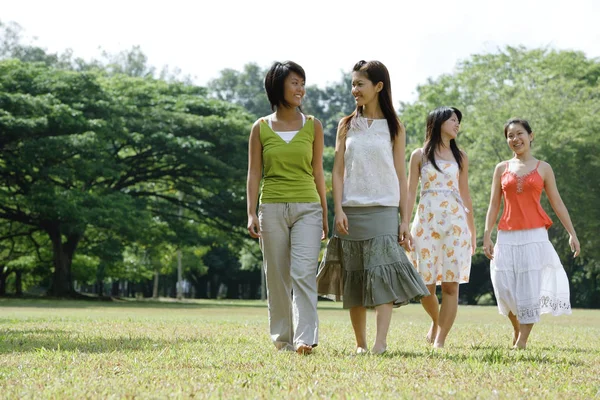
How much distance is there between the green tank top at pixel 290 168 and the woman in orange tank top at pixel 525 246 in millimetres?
2346

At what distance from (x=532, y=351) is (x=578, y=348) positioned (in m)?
0.94

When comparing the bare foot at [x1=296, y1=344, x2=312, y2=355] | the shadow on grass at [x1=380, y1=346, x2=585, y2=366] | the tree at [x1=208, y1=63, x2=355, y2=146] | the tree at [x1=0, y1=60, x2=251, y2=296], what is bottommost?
the shadow on grass at [x1=380, y1=346, x2=585, y2=366]

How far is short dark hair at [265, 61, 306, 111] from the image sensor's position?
23.9 ft

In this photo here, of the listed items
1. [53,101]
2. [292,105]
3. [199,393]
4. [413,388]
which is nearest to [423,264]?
[292,105]

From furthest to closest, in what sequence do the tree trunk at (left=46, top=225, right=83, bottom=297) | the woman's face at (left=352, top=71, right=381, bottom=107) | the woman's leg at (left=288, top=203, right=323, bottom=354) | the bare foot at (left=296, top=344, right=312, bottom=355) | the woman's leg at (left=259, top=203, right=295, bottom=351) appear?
the tree trunk at (left=46, top=225, right=83, bottom=297) → the woman's face at (left=352, top=71, right=381, bottom=107) → the woman's leg at (left=259, top=203, right=295, bottom=351) → the woman's leg at (left=288, top=203, right=323, bottom=354) → the bare foot at (left=296, top=344, right=312, bottom=355)

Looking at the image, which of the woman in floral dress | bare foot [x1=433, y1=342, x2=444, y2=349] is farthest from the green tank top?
bare foot [x1=433, y1=342, x2=444, y2=349]

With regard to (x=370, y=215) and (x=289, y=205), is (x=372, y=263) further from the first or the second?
(x=289, y=205)

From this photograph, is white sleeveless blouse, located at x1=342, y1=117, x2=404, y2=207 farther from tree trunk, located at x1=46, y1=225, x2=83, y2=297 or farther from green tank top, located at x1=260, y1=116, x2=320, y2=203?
tree trunk, located at x1=46, y1=225, x2=83, y2=297

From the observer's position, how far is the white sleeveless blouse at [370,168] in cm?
741

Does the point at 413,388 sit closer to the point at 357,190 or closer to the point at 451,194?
the point at 357,190

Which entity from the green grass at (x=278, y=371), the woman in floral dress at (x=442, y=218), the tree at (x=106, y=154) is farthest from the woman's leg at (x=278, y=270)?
the tree at (x=106, y=154)

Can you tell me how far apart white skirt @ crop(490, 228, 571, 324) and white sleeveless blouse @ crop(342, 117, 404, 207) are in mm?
1893

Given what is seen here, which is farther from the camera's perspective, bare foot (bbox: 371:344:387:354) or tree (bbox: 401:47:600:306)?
tree (bbox: 401:47:600:306)

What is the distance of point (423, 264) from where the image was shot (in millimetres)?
8539
